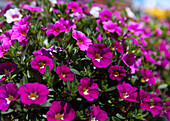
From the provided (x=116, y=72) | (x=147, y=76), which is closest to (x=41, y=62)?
(x=116, y=72)

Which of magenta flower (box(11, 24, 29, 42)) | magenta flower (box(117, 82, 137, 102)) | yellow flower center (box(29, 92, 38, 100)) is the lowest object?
magenta flower (box(117, 82, 137, 102))

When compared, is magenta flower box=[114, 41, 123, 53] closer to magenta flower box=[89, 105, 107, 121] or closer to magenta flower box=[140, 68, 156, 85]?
magenta flower box=[140, 68, 156, 85]

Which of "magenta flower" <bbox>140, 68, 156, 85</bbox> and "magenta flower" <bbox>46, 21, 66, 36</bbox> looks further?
"magenta flower" <bbox>140, 68, 156, 85</bbox>

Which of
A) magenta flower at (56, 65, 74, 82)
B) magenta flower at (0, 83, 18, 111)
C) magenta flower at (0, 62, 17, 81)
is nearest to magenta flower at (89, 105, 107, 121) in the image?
magenta flower at (56, 65, 74, 82)

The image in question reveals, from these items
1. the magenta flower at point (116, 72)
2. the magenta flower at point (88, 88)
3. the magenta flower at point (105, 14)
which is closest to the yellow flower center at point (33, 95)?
the magenta flower at point (88, 88)

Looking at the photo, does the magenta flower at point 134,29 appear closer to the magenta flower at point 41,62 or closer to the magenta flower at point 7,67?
the magenta flower at point 41,62

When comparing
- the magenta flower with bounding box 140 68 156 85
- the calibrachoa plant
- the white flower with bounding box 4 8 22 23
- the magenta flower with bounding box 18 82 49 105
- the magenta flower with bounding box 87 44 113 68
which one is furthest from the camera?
the white flower with bounding box 4 8 22 23
